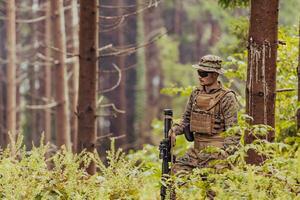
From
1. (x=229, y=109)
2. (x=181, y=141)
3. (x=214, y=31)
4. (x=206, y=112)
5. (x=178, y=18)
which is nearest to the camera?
(x=229, y=109)

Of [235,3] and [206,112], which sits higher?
[235,3]

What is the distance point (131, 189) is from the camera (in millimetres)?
7090

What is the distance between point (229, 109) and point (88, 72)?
2866 mm

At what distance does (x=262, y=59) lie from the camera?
7387 mm

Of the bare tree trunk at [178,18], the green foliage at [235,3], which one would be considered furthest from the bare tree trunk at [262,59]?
the bare tree trunk at [178,18]

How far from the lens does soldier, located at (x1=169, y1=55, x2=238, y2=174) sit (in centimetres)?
716

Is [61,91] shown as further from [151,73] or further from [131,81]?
[151,73]

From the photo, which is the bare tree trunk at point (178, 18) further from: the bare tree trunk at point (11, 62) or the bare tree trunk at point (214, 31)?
the bare tree trunk at point (11, 62)

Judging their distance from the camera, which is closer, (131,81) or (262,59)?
(262,59)

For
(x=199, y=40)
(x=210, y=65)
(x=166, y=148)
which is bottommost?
(x=166, y=148)

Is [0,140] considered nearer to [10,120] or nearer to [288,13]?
[10,120]

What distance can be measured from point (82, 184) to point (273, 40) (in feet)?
9.04

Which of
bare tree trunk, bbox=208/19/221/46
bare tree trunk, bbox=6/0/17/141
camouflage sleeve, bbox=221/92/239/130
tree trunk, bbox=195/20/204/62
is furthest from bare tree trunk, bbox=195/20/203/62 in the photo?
camouflage sleeve, bbox=221/92/239/130

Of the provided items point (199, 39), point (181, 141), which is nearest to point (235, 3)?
point (181, 141)
